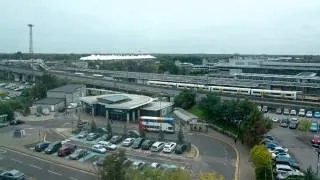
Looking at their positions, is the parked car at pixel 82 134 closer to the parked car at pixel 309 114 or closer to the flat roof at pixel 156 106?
Answer: the flat roof at pixel 156 106

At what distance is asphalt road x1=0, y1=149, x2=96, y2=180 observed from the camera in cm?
1049

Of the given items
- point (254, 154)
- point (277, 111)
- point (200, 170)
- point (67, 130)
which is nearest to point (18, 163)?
point (67, 130)

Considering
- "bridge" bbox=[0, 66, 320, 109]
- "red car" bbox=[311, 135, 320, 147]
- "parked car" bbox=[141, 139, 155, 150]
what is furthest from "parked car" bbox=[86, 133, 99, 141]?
"bridge" bbox=[0, 66, 320, 109]

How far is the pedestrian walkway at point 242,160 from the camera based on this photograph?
Answer: 34.8 feet

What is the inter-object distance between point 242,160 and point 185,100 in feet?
30.8

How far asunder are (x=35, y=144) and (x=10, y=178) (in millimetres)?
→ 4038

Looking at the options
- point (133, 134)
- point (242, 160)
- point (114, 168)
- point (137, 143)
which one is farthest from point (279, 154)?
point (114, 168)

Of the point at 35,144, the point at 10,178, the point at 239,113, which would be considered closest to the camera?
the point at 10,178

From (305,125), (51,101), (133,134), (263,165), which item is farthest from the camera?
(51,101)

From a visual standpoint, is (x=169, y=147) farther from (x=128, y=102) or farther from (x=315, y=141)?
(x=128, y=102)

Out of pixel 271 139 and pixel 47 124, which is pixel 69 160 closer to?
pixel 47 124

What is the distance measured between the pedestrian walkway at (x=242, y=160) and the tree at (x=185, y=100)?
214 inches

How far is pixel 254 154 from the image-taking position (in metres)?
10.3

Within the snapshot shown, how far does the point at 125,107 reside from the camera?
18172 mm
